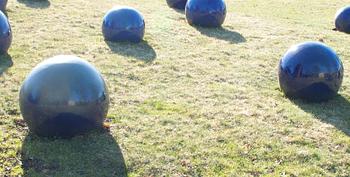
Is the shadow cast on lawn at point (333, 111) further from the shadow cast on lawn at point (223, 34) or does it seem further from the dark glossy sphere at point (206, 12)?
the dark glossy sphere at point (206, 12)

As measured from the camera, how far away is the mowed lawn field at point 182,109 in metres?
7.15

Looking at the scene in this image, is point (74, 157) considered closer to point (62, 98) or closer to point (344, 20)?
point (62, 98)

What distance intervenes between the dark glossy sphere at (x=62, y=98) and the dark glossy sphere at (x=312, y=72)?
3.81 metres

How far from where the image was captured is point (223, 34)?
15.6 meters

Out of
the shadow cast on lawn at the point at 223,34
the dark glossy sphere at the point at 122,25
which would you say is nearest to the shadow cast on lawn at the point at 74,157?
the dark glossy sphere at the point at 122,25

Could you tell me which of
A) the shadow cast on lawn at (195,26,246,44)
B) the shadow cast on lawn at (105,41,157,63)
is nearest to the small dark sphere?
the shadow cast on lawn at (105,41,157,63)

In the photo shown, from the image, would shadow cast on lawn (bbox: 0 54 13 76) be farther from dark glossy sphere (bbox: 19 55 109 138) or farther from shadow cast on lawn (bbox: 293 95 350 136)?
shadow cast on lawn (bbox: 293 95 350 136)

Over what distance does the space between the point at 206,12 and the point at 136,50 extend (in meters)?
3.74

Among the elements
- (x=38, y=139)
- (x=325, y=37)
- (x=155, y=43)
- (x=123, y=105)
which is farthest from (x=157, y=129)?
(x=325, y=37)

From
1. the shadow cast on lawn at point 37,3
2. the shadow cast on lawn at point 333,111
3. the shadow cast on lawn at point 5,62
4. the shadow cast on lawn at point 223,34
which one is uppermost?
the shadow cast on lawn at point 333,111

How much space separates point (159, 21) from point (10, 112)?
9071mm

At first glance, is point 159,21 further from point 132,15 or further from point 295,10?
point 295,10

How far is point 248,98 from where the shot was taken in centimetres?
1001

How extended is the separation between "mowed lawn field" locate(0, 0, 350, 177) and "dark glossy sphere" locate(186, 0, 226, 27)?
0.27 metres
